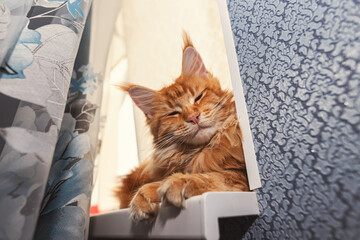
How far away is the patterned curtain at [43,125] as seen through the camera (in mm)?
581

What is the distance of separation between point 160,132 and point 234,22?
487 millimetres

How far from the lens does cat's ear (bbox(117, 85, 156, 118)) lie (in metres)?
1.02

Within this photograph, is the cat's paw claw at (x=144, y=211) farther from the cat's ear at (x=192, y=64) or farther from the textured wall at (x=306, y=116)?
the cat's ear at (x=192, y=64)

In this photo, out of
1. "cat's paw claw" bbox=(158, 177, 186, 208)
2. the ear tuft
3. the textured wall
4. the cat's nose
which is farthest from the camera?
the ear tuft

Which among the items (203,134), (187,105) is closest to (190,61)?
(187,105)

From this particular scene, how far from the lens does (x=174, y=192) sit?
0.58 meters

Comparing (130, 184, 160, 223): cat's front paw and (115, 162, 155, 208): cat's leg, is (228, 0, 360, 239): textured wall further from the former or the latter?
(115, 162, 155, 208): cat's leg

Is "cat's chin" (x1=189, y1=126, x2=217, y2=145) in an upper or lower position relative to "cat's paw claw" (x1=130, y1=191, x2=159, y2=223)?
upper

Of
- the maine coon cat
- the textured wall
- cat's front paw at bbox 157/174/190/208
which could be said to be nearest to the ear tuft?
the maine coon cat

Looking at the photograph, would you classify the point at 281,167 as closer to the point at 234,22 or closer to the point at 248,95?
the point at 248,95

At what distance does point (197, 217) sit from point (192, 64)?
0.64 m

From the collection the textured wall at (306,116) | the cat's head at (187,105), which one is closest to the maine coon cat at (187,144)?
the cat's head at (187,105)

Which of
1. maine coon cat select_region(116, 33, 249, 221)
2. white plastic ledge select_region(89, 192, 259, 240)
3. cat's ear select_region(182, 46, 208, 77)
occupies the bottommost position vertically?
white plastic ledge select_region(89, 192, 259, 240)

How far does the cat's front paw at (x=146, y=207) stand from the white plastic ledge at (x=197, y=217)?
2cm
